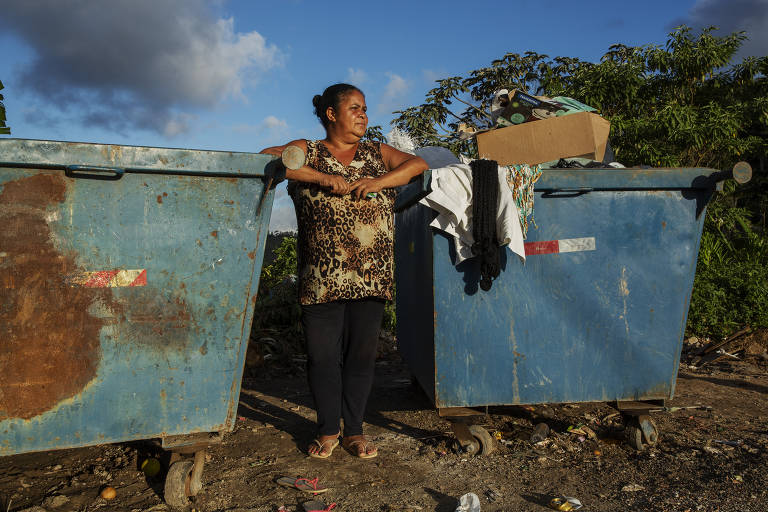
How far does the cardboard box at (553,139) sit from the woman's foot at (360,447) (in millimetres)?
1624

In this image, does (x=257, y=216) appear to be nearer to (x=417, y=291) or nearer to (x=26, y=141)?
(x=26, y=141)

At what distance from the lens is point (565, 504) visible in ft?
7.36

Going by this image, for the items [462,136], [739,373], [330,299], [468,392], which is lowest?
[739,373]

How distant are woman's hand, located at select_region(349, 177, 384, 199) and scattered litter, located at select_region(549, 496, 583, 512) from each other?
1.49m

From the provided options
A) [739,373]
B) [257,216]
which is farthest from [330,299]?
[739,373]

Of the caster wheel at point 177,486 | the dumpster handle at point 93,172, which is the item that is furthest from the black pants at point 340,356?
the dumpster handle at point 93,172

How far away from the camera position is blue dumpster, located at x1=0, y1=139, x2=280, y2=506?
2014mm

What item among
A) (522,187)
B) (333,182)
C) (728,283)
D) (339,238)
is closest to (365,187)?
(333,182)

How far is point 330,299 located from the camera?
2.63 metres

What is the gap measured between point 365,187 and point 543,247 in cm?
90

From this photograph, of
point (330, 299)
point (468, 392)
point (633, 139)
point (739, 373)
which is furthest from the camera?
point (633, 139)

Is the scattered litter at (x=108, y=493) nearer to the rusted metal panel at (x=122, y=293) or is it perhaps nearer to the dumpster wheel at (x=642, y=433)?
the rusted metal panel at (x=122, y=293)

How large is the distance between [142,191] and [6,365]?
30.0 inches

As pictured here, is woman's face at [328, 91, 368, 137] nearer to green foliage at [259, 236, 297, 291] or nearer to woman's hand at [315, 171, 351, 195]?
woman's hand at [315, 171, 351, 195]
